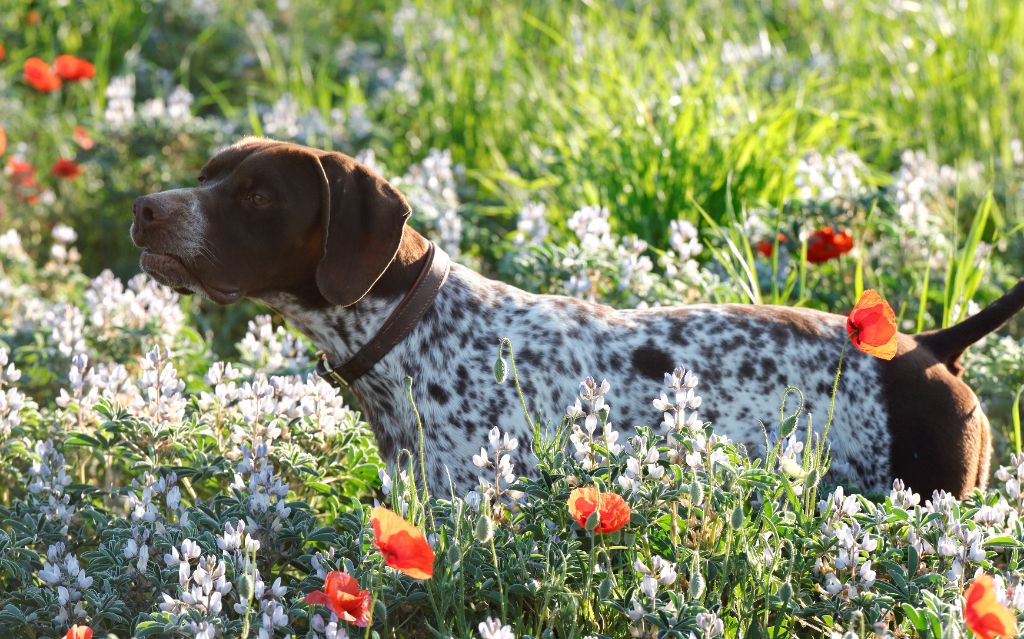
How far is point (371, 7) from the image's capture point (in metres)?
9.24

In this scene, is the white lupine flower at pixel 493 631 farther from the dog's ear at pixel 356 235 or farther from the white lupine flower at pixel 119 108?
the white lupine flower at pixel 119 108

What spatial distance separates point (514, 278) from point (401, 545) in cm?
275

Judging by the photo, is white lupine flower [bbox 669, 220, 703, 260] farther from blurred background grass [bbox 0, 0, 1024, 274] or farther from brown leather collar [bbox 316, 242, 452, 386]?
brown leather collar [bbox 316, 242, 452, 386]

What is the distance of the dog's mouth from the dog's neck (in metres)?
0.14

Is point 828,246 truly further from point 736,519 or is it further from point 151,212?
point 151,212

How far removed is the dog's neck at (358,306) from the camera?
3463 millimetres

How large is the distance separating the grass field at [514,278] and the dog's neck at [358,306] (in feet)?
0.71

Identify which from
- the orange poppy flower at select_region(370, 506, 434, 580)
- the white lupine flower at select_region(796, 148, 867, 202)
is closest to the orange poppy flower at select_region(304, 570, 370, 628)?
the orange poppy flower at select_region(370, 506, 434, 580)

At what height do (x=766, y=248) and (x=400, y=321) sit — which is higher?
(x=400, y=321)

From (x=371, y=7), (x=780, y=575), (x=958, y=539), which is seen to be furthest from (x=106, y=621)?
(x=371, y=7)

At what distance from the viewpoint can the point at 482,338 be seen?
3.48 metres

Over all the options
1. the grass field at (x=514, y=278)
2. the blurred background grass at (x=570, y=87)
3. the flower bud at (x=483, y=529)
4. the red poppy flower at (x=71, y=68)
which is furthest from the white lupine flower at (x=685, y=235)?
the red poppy flower at (x=71, y=68)

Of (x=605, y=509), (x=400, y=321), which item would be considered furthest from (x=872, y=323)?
(x=400, y=321)

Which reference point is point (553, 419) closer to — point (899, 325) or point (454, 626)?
point (454, 626)
